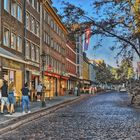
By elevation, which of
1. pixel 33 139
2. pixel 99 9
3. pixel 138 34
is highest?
pixel 99 9

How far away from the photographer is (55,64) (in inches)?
2908

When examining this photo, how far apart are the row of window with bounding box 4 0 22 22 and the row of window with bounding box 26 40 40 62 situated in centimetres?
477

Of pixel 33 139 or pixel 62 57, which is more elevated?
pixel 62 57

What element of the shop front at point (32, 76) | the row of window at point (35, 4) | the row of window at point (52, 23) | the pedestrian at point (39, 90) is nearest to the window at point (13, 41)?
the shop front at point (32, 76)

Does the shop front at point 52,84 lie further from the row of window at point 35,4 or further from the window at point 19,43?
the window at point 19,43

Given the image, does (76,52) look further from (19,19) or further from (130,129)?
(130,129)

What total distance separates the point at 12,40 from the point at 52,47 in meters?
29.4

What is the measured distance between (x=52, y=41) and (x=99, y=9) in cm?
3492

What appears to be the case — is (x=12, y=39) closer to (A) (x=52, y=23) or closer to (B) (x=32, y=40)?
(B) (x=32, y=40)

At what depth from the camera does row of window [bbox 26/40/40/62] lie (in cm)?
4929

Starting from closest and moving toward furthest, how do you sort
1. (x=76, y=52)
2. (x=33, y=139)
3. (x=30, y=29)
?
(x=33, y=139) < (x=30, y=29) < (x=76, y=52)

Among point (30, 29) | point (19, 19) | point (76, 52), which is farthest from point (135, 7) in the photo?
point (76, 52)

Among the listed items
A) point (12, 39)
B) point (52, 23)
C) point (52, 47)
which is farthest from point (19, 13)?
point (52, 23)

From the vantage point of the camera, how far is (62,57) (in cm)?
8538
